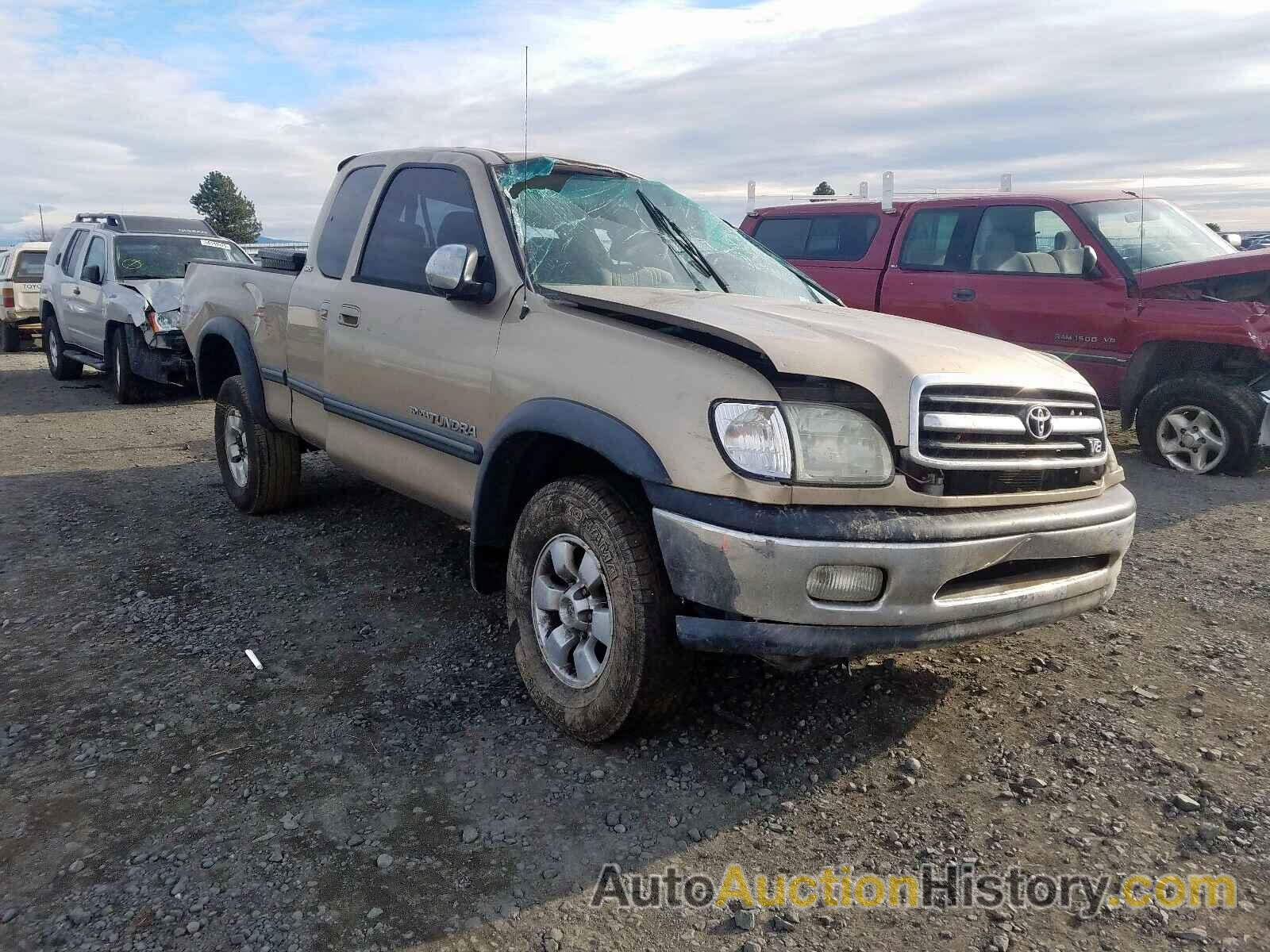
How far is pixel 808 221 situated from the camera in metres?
9.16

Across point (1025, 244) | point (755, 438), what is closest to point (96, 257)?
point (1025, 244)

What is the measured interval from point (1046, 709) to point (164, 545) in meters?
4.43

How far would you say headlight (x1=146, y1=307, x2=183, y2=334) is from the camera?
966 centimetres

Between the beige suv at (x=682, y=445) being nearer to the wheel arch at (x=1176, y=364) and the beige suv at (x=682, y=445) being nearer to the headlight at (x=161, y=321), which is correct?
the wheel arch at (x=1176, y=364)

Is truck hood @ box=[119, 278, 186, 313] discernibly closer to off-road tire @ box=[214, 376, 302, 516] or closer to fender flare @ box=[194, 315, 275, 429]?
off-road tire @ box=[214, 376, 302, 516]

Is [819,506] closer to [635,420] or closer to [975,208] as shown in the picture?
[635,420]

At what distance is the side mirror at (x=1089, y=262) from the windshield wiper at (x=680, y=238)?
437 cm

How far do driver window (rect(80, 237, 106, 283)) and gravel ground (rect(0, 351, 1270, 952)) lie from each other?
23.4 ft

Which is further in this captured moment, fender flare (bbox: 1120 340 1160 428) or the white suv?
the white suv

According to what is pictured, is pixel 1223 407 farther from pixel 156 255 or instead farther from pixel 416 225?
pixel 156 255

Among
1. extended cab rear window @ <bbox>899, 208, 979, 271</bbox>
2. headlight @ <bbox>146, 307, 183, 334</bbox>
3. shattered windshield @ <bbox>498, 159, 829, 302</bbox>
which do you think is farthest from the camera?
headlight @ <bbox>146, 307, 183, 334</bbox>

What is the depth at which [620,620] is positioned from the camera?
2.94 m

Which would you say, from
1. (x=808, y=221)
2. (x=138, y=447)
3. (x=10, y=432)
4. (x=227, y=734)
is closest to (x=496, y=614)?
(x=227, y=734)

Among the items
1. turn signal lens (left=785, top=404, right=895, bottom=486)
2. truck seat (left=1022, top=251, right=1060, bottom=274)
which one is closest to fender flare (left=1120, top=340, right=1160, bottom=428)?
truck seat (left=1022, top=251, right=1060, bottom=274)
